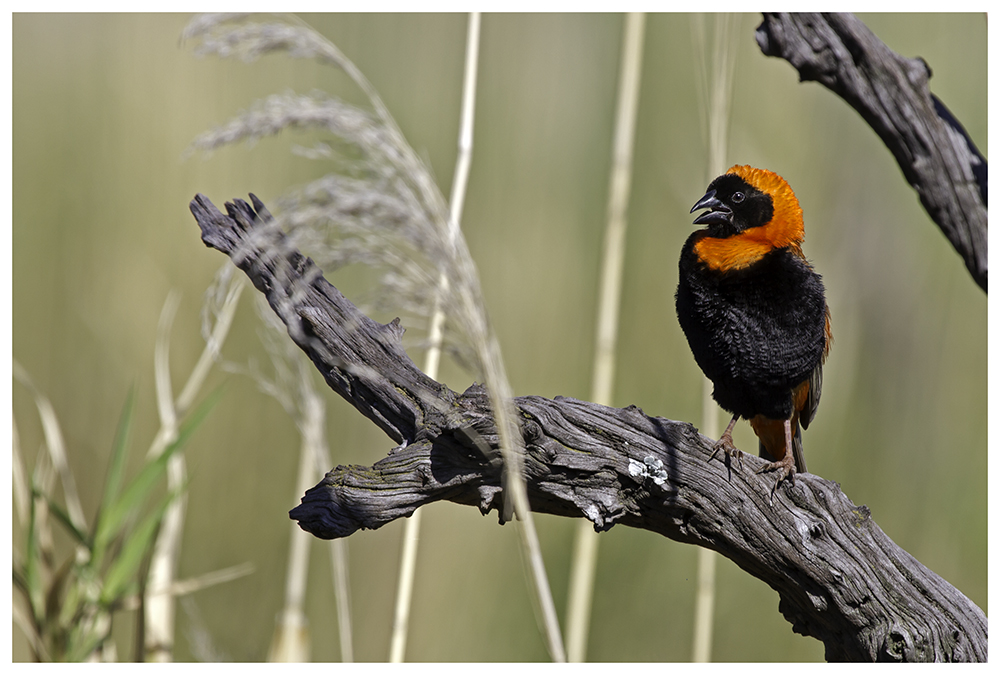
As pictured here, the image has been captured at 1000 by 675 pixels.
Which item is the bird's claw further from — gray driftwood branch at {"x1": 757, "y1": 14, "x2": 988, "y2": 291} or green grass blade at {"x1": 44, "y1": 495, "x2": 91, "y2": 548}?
green grass blade at {"x1": 44, "y1": 495, "x2": 91, "y2": 548}

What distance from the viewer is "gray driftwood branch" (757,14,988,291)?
6.31 feet

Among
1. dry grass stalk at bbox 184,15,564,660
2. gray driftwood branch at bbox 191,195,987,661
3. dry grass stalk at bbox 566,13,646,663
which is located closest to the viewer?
dry grass stalk at bbox 184,15,564,660

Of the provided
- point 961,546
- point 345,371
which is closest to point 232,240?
point 345,371

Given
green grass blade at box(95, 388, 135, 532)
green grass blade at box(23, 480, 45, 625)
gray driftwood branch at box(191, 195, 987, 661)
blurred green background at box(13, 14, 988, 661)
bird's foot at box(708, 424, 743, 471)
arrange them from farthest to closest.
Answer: blurred green background at box(13, 14, 988, 661), green grass blade at box(95, 388, 135, 532), green grass blade at box(23, 480, 45, 625), bird's foot at box(708, 424, 743, 471), gray driftwood branch at box(191, 195, 987, 661)

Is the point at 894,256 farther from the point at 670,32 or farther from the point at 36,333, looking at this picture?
the point at 36,333

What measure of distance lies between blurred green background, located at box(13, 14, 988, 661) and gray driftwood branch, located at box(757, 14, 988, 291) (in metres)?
0.98

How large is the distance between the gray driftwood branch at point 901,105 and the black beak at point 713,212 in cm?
37

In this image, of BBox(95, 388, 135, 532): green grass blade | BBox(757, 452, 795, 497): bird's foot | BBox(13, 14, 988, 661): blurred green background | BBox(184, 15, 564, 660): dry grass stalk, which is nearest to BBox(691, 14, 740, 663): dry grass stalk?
BBox(757, 452, 795, 497): bird's foot

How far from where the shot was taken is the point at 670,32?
10.2 ft

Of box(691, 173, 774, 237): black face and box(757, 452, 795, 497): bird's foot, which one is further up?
box(691, 173, 774, 237): black face

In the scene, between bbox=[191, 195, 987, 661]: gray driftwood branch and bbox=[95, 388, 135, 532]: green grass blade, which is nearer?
bbox=[191, 195, 987, 661]: gray driftwood branch

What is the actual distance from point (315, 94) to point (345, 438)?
192 cm

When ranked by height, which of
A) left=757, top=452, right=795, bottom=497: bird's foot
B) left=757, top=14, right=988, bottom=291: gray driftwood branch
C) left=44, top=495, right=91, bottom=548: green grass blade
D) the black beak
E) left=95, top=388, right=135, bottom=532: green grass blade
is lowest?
left=44, top=495, right=91, bottom=548: green grass blade

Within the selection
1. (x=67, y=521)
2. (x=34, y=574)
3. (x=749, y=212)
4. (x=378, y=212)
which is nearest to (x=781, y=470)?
(x=749, y=212)
